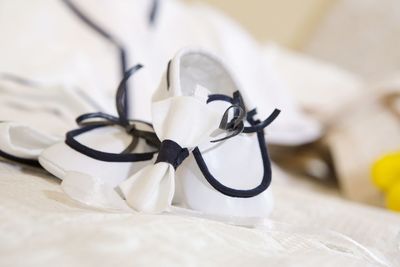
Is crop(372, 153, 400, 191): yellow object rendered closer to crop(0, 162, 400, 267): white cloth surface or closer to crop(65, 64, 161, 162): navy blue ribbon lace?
crop(0, 162, 400, 267): white cloth surface

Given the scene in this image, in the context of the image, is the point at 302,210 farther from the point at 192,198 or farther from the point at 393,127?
→ the point at 393,127

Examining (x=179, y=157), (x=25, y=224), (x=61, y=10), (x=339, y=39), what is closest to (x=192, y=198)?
(x=179, y=157)

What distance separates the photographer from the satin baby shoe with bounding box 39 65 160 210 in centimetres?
49

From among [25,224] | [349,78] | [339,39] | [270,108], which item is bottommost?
[25,224]

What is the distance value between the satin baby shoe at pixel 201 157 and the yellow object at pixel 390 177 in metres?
0.30

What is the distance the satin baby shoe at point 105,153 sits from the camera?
1.59 ft

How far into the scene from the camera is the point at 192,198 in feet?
1.61

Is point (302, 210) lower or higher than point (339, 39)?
lower

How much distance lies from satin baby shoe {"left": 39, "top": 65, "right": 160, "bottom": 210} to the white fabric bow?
17mm

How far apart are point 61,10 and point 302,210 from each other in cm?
66

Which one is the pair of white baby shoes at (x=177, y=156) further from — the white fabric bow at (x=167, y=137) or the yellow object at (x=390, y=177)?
the yellow object at (x=390, y=177)

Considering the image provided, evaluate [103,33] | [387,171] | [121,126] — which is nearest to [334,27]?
[103,33]

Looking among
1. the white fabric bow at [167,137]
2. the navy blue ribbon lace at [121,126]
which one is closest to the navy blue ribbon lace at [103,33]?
the navy blue ribbon lace at [121,126]

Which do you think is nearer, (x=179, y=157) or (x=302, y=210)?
(x=179, y=157)
